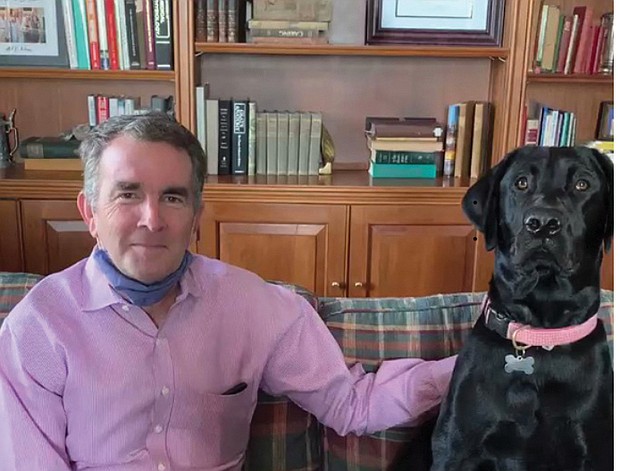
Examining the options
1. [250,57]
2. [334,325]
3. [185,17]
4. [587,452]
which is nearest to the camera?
[587,452]

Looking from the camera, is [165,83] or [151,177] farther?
→ [165,83]

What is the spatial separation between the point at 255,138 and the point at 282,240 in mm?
374

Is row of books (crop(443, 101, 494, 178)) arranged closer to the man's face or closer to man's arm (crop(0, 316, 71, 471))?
the man's face

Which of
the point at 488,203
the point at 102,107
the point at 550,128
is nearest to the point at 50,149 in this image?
the point at 102,107

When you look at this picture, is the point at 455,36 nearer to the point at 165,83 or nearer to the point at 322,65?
the point at 322,65

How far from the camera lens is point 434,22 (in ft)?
8.70

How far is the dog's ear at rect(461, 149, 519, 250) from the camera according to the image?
49.5 inches

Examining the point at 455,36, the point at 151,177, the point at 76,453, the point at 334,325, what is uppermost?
the point at 455,36

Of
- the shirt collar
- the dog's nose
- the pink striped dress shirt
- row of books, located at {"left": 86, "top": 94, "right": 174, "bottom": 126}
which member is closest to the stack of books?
row of books, located at {"left": 86, "top": 94, "right": 174, "bottom": 126}

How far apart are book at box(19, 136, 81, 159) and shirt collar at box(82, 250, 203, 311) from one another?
1440mm

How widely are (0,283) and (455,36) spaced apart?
1761 mm

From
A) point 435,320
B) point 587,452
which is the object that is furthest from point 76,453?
point 587,452

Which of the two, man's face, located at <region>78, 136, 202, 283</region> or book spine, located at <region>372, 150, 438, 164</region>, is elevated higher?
man's face, located at <region>78, 136, 202, 283</region>

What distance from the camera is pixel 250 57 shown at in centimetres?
286
